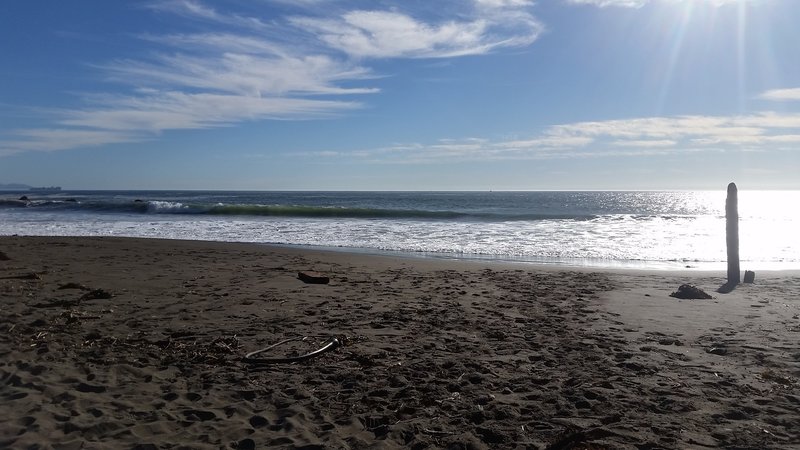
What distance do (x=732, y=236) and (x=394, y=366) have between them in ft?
29.9

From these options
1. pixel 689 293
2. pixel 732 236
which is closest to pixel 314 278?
pixel 689 293

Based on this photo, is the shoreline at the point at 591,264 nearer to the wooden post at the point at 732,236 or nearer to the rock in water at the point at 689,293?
the wooden post at the point at 732,236

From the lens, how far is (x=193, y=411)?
4.19 meters

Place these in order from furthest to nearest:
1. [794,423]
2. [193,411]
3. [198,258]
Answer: [198,258] → [193,411] → [794,423]

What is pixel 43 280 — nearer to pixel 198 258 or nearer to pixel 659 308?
pixel 198 258

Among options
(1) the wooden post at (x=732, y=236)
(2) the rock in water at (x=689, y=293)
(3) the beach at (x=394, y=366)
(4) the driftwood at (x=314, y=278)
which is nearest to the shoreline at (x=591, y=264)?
(1) the wooden post at (x=732, y=236)

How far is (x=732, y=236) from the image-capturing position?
11414 mm

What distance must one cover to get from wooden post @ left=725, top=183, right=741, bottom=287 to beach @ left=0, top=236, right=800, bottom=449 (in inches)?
31.3

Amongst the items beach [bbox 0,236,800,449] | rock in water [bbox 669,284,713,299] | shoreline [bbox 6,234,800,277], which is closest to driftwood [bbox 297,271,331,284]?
beach [bbox 0,236,800,449]

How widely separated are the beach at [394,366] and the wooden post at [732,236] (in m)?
0.80

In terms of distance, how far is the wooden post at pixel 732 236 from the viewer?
10594 mm

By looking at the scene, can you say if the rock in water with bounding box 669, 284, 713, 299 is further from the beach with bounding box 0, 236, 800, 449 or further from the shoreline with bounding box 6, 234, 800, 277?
the shoreline with bounding box 6, 234, 800, 277

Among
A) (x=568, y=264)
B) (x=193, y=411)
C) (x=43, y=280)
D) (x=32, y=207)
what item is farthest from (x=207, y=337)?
(x=32, y=207)

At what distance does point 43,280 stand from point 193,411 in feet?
22.5
